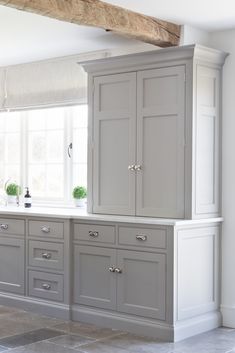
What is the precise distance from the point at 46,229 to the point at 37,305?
697 mm

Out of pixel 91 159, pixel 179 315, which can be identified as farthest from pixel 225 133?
pixel 179 315

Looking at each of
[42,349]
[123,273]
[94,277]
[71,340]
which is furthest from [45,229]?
[42,349]

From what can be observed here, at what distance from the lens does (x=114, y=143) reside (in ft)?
17.0

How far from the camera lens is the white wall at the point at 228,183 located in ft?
16.5

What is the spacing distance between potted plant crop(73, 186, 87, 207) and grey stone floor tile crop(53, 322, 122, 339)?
1.34m

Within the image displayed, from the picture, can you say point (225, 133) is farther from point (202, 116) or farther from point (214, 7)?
point (214, 7)

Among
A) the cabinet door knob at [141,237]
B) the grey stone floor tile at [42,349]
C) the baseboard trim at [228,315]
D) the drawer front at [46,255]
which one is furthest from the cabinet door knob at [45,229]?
the baseboard trim at [228,315]

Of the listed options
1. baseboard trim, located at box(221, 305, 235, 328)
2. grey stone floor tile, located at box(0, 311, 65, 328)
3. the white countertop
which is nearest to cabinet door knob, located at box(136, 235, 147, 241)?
the white countertop

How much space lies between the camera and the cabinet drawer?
466 centimetres

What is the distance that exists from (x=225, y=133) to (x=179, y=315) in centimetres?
152

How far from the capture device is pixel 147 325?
4734 millimetres

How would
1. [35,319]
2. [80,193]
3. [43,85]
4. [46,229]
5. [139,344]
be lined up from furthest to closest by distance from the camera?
[43,85] → [80,193] → [46,229] → [35,319] → [139,344]

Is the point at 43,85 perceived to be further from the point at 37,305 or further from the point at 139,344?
the point at 139,344

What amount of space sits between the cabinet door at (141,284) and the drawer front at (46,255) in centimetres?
66
